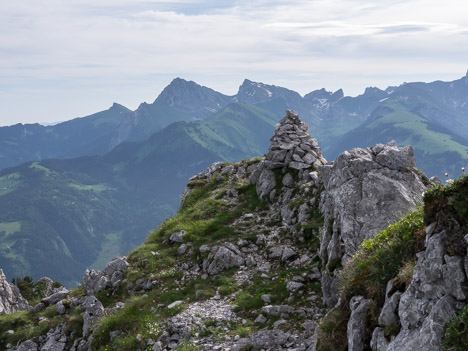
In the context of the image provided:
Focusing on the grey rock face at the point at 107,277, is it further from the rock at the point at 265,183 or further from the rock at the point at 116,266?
the rock at the point at 265,183

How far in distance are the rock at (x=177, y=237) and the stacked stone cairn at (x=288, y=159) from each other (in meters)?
7.80

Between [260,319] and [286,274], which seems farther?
[286,274]

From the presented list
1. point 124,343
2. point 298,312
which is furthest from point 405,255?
point 124,343

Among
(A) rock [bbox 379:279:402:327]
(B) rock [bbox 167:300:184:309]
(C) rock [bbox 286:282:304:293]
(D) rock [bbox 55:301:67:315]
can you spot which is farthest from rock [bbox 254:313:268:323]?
(D) rock [bbox 55:301:67:315]

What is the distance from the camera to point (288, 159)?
34156 millimetres

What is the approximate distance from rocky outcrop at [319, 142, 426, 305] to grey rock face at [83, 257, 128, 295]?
14700mm

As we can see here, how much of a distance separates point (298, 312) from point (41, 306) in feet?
62.4

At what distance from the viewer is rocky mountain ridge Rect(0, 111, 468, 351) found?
915 centimetres

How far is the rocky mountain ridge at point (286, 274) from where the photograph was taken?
9.15 meters

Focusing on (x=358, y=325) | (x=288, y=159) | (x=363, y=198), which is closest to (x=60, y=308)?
(x=363, y=198)

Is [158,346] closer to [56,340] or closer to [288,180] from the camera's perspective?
[56,340]

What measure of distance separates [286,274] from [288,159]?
590 inches

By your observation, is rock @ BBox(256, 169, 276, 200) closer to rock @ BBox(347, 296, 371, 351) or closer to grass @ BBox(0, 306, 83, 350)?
grass @ BBox(0, 306, 83, 350)

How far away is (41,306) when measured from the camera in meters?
26.1
